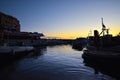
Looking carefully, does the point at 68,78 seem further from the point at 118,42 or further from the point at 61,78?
the point at 118,42

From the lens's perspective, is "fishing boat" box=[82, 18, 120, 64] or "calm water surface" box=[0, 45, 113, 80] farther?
"fishing boat" box=[82, 18, 120, 64]

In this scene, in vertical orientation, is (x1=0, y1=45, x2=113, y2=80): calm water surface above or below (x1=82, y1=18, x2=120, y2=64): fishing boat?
below

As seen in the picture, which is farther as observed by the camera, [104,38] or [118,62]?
Result: [104,38]

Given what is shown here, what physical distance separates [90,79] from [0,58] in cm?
1901

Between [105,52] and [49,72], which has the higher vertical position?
[105,52]

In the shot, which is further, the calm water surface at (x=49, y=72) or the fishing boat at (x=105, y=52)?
the fishing boat at (x=105, y=52)

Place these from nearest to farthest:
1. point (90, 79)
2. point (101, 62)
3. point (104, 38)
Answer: point (90, 79) → point (101, 62) → point (104, 38)

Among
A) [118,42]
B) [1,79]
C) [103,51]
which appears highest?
[118,42]

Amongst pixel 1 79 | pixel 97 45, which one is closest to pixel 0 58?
pixel 1 79

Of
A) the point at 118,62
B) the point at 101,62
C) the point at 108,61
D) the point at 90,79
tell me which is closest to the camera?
the point at 90,79

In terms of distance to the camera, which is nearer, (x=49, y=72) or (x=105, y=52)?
(x=49, y=72)

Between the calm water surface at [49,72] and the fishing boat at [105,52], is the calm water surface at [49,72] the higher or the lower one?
the lower one

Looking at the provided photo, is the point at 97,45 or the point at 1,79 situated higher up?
the point at 97,45

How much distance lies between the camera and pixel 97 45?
2744 cm
